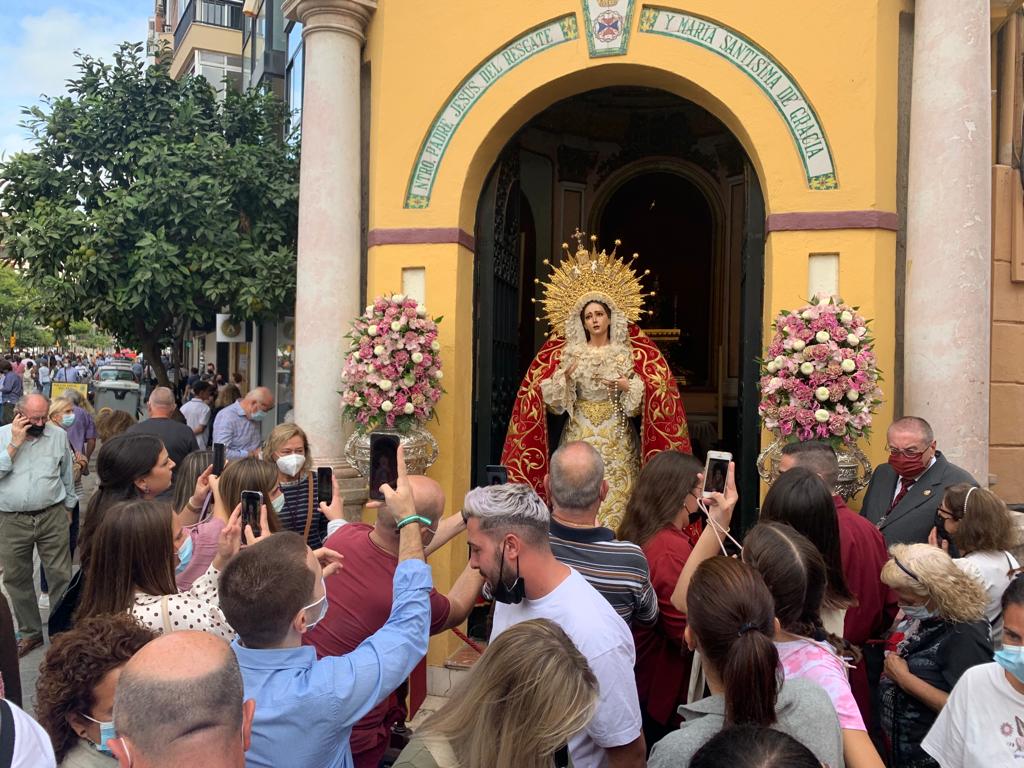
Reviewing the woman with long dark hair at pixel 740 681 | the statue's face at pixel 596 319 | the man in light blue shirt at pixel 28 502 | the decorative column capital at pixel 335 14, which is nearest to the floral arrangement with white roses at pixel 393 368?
the statue's face at pixel 596 319

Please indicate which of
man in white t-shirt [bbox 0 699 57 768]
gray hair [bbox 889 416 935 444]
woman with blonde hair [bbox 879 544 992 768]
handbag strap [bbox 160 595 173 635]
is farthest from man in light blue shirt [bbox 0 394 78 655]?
gray hair [bbox 889 416 935 444]

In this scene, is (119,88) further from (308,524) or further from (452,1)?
(308,524)

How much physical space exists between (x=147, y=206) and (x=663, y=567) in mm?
7280

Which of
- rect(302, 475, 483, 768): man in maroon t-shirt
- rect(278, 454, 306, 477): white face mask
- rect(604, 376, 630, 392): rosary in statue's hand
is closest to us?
rect(302, 475, 483, 768): man in maroon t-shirt

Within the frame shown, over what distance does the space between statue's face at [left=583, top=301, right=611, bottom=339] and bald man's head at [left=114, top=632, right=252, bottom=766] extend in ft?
16.6

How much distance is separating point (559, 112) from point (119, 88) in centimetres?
489

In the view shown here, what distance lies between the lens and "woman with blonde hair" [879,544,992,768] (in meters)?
2.71

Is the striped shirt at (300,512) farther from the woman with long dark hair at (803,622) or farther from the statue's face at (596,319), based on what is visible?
the statue's face at (596,319)

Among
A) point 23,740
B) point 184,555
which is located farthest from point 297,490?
point 23,740

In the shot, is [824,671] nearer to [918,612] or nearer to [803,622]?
[803,622]

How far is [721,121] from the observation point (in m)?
6.68

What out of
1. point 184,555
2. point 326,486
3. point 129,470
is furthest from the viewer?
point 129,470

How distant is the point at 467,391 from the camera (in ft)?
21.3

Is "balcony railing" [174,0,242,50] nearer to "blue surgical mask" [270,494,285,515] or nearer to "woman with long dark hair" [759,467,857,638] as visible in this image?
"blue surgical mask" [270,494,285,515]
